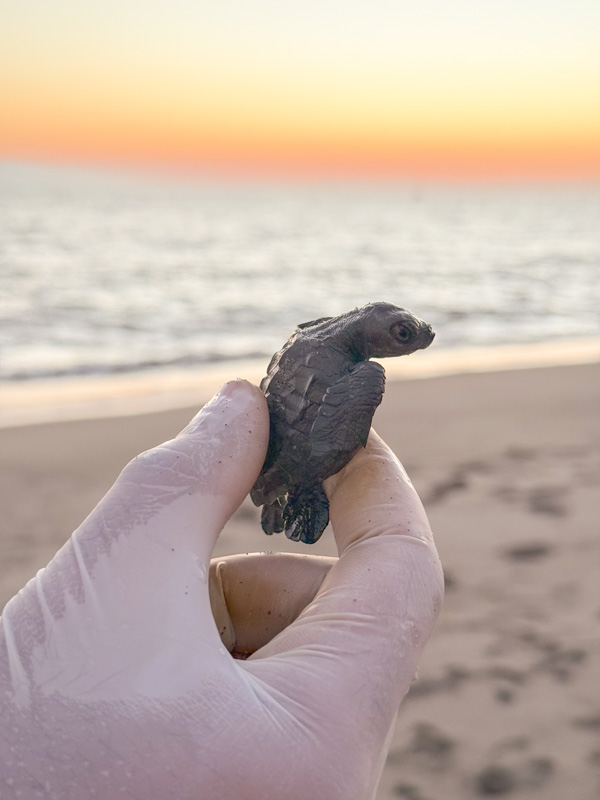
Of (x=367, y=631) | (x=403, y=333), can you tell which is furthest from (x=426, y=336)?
(x=367, y=631)

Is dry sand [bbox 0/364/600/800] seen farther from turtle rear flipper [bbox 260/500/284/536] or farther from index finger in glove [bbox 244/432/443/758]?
index finger in glove [bbox 244/432/443/758]

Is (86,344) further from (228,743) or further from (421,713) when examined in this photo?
(228,743)

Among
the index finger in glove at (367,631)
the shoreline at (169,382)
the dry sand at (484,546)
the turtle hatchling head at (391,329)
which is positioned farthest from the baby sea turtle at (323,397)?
the shoreline at (169,382)

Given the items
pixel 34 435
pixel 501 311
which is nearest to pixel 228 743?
pixel 34 435

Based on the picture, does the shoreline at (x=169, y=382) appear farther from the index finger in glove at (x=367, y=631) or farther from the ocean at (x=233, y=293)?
Result: the index finger in glove at (x=367, y=631)

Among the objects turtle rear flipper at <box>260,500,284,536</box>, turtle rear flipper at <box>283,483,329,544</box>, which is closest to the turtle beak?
turtle rear flipper at <box>283,483,329,544</box>
